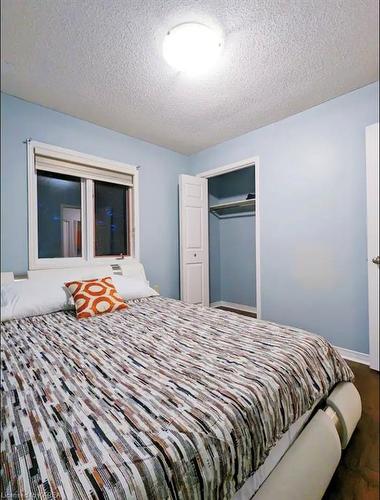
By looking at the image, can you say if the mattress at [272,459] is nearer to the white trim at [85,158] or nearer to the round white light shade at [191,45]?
the round white light shade at [191,45]

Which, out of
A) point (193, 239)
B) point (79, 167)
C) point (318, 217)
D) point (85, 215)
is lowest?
point (193, 239)

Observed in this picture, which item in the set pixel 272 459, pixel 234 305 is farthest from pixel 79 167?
pixel 234 305

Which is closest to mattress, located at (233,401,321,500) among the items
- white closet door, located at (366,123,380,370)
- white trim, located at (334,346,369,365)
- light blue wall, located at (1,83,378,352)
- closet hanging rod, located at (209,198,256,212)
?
white closet door, located at (366,123,380,370)

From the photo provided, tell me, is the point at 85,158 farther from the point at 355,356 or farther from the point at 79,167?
the point at 355,356

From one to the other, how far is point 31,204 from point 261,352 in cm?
243

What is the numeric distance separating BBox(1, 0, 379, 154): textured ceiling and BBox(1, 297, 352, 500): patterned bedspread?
1922 millimetres

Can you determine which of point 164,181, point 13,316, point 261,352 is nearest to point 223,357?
point 261,352

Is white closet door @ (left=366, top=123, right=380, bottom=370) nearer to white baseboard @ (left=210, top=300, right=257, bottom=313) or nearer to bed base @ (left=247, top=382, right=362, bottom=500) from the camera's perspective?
bed base @ (left=247, top=382, right=362, bottom=500)

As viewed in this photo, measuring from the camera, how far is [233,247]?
421 cm

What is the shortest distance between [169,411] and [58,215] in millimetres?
2512

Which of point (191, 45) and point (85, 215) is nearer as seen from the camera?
point (191, 45)

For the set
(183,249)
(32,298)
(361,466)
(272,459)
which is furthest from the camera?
(183,249)

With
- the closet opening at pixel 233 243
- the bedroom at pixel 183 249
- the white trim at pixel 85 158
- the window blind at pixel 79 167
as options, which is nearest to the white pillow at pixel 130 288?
the bedroom at pixel 183 249

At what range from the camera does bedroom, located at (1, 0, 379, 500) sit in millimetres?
708
